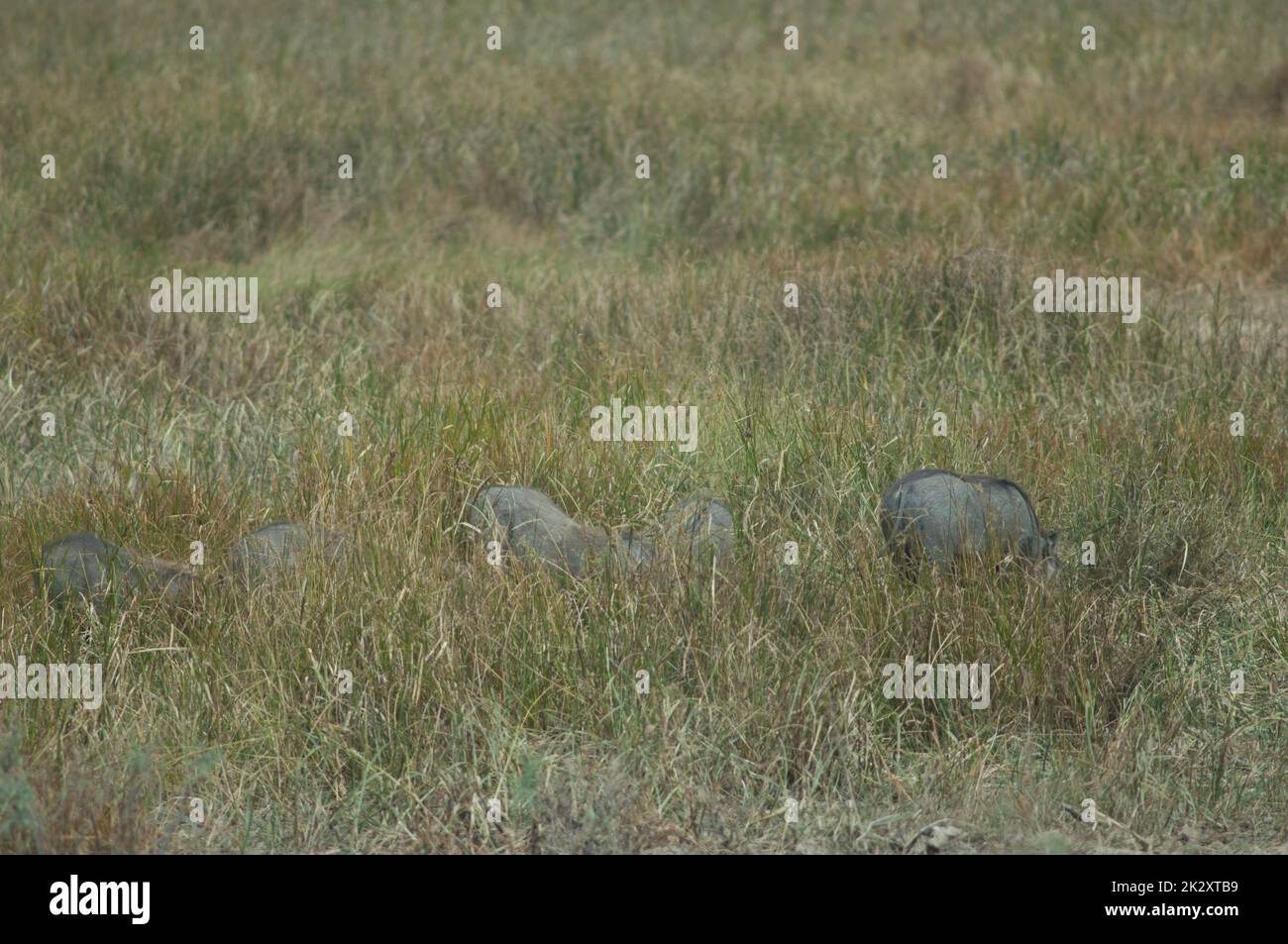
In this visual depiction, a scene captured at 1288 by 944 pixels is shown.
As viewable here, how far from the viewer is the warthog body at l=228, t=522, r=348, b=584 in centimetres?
433

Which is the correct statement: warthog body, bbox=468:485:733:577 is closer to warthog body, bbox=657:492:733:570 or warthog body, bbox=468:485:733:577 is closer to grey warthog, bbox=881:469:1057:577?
warthog body, bbox=657:492:733:570

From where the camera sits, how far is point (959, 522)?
439cm

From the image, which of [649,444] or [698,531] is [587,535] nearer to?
[698,531]

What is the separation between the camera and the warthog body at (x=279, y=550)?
14.2 ft

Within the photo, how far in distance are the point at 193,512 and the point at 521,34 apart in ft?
33.3

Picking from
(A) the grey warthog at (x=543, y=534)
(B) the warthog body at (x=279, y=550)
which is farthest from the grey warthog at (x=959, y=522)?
(B) the warthog body at (x=279, y=550)

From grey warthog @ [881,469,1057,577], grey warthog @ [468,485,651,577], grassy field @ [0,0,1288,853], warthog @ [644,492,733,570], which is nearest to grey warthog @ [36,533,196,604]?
grassy field @ [0,0,1288,853]

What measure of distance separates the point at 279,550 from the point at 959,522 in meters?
2.06

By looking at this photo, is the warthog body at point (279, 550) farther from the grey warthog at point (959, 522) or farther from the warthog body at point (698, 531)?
the grey warthog at point (959, 522)

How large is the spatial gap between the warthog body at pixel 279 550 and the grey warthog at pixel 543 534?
0.46m

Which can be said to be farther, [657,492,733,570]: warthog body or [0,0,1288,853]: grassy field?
[657,492,733,570]: warthog body

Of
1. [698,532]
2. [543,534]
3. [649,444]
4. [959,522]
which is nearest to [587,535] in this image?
[543,534]

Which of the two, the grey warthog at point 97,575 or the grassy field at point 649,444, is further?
the grey warthog at point 97,575

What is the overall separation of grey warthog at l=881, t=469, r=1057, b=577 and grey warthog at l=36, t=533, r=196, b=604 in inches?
85.0
